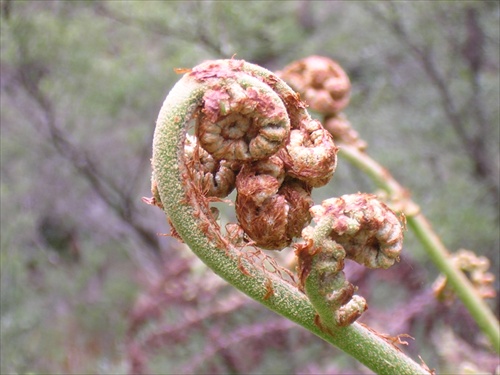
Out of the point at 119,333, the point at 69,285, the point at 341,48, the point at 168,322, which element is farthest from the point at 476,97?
the point at 69,285

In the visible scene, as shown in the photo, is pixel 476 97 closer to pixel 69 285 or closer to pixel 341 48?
pixel 341 48

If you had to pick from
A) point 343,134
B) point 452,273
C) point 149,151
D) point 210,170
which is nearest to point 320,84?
point 343,134

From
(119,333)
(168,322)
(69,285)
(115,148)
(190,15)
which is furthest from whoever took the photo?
(115,148)

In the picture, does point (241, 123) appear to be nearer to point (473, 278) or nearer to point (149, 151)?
point (473, 278)

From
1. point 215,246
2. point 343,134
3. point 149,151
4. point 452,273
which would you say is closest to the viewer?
point 215,246

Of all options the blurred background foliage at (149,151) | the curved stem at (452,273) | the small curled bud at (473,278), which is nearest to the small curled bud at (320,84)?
the curved stem at (452,273)

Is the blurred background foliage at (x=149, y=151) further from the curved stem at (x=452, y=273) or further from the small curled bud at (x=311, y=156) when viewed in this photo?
the small curled bud at (x=311, y=156)
